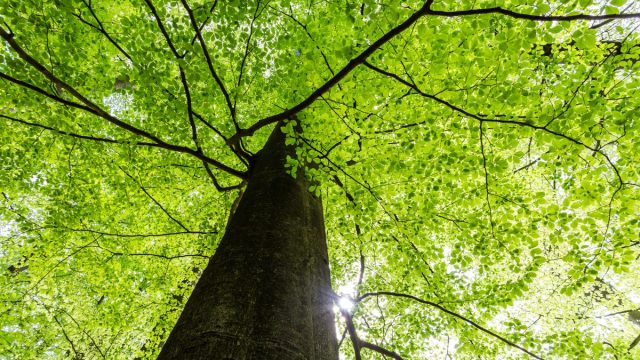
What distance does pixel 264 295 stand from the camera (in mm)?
1775

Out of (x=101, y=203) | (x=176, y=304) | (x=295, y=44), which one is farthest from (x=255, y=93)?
(x=176, y=304)

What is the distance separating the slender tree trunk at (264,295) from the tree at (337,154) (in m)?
0.02

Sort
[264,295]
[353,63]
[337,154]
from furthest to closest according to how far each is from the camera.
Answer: [337,154]
[353,63]
[264,295]

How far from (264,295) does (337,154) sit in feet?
8.98

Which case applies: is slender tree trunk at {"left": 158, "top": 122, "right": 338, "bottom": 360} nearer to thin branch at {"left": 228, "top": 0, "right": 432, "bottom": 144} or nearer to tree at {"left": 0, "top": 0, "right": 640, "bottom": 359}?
tree at {"left": 0, "top": 0, "right": 640, "bottom": 359}

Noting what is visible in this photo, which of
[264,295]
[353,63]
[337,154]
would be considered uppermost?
[337,154]

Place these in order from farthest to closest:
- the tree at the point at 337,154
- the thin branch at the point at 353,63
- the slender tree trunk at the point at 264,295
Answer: the tree at the point at 337,154 → the thin branch at the point at 353,63 → the slender tree trunk at the point at 264,295

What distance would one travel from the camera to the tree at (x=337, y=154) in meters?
2.62

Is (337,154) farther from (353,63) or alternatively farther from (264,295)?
(264,295)

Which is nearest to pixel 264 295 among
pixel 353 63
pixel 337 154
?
pixel 353 63

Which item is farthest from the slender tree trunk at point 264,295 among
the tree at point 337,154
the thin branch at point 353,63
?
the thin branch at point 353,63

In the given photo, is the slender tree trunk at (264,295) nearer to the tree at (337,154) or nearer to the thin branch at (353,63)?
the tree at (337,154)

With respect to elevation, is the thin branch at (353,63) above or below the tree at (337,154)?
below

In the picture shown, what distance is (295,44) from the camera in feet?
15.7
